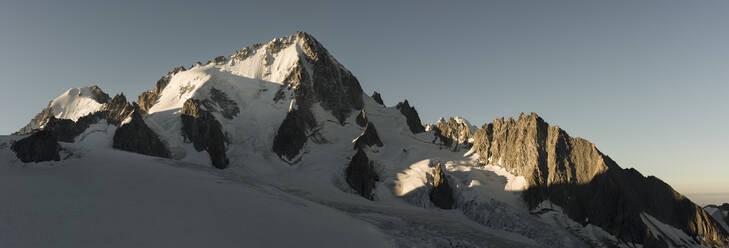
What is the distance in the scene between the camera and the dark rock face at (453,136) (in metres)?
125

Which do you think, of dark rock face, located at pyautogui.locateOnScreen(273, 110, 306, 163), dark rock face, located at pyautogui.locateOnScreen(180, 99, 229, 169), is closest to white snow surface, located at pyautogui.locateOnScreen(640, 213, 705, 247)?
dark rock face, located at pyautogui.locateOnScreen(273, 110, 306, 163)

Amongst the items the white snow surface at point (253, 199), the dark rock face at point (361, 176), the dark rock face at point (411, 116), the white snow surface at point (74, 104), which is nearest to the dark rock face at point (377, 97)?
the dark rock face at point (411, 116)

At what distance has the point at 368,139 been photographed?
11294 centimetres

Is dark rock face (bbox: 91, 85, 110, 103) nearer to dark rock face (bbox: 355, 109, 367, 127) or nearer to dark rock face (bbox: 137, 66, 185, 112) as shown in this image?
dark rock face (bbox: 137, 66, 185, 112)

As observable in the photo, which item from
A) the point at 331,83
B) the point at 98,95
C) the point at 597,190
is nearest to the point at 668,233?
the point at 597,190

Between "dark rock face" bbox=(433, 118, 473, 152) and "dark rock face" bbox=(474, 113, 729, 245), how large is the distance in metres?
39.3

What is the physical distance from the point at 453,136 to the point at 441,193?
6281 cm

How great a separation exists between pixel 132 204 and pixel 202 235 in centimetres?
959

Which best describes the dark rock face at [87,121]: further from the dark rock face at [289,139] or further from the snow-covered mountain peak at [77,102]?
the dark rock face at [289,139]

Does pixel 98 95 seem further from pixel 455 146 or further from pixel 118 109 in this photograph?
pixel 455 146

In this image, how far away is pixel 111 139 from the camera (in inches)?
3492

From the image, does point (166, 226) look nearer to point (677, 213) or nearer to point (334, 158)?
point (334, 158)

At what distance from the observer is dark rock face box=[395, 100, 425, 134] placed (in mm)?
146125

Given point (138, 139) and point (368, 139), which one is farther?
point (368, 139)
